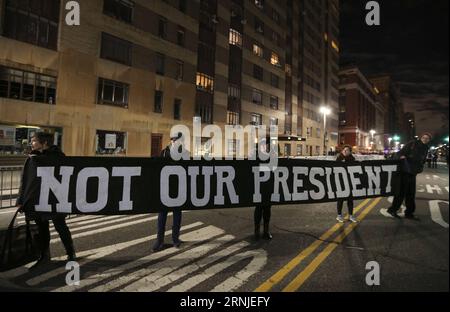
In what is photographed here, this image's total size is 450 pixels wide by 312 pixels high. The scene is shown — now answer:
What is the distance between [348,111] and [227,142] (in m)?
60.2

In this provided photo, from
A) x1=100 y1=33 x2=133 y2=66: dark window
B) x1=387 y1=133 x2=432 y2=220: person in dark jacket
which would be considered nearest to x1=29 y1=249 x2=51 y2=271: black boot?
x1=387 y1=133 x2=432 y2=220: person in dark jacket

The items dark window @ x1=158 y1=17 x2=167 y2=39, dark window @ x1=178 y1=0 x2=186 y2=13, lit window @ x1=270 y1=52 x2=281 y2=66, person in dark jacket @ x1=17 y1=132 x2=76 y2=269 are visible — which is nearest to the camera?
person in dark jacket @ x1=17 y1=132 x2=76 y2=269

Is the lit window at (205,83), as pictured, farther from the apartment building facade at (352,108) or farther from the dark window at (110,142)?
the apartment building facade at (352,108)

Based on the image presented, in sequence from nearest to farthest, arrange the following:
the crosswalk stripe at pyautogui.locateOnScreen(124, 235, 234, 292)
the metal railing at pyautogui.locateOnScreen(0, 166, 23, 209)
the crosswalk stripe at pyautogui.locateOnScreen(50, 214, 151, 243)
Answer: the crosswalk stripe at pyautogui.locateOnScreen(124, 235, 234, 292), the crosswalk stripe at pyautogui.locateOnScreen(50, 214, 151, 243), the metal railing at pyautogui.locateOnScreen(0, 166, 23, 209)

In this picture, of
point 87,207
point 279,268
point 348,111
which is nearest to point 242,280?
point 279,268

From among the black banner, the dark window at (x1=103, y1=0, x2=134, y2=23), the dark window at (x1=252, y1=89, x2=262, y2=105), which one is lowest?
the black banner

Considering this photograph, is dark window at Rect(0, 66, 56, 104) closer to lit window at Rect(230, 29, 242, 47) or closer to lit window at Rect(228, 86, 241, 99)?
lit window at Rect(228, 86, 241, 99)

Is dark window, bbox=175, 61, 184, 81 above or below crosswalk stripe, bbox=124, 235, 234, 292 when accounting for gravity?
above

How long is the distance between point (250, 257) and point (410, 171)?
19.4 ft

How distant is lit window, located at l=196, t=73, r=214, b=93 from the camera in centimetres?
3175

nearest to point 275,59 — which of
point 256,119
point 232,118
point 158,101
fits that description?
point 256,119

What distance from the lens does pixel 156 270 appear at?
4.44 metres

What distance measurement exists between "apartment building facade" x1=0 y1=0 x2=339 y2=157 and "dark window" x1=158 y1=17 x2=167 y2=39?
0.39ft

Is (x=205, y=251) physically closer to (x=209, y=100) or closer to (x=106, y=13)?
(x=106, y=13)
